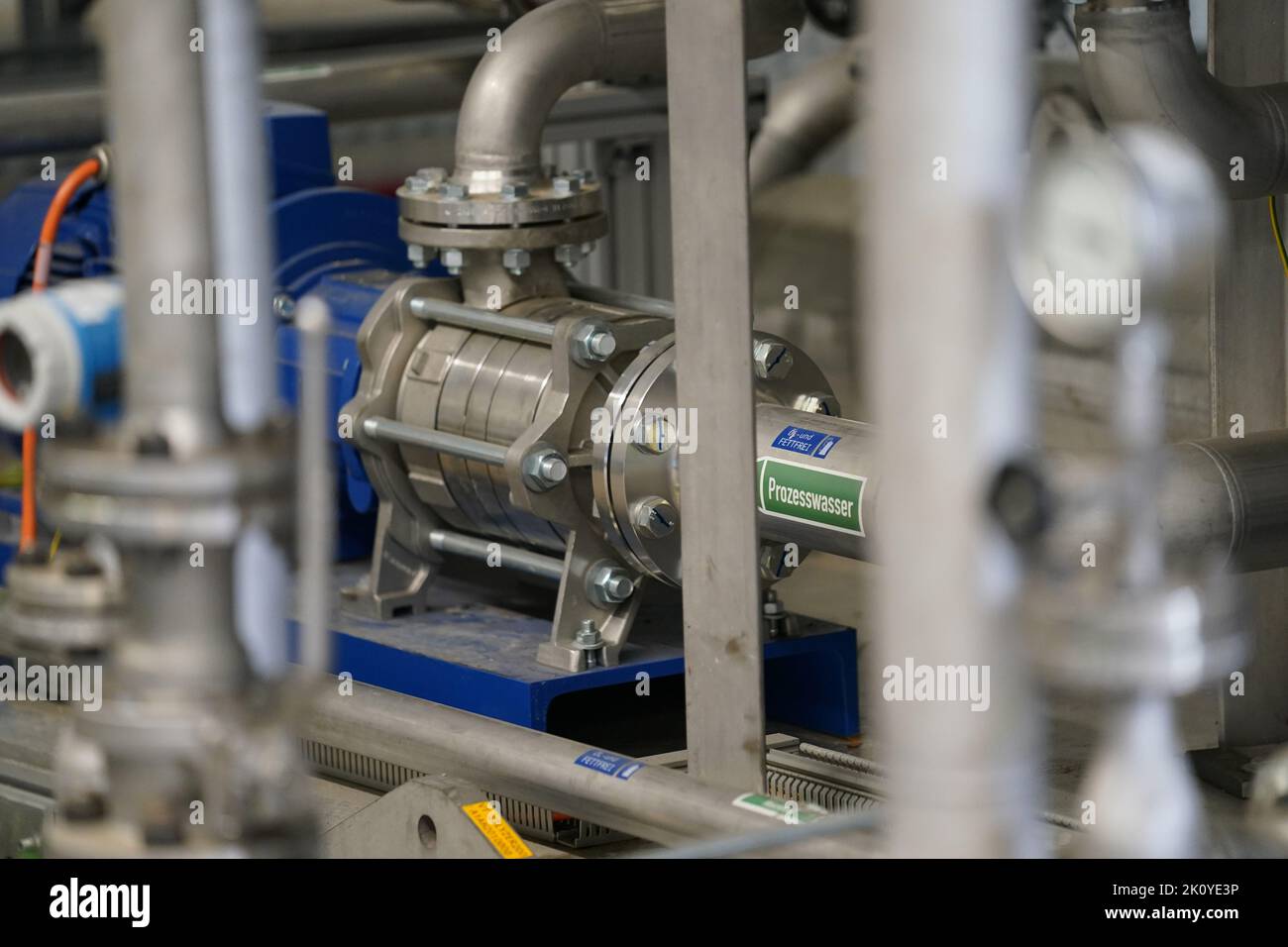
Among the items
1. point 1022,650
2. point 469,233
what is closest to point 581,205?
point 469,233

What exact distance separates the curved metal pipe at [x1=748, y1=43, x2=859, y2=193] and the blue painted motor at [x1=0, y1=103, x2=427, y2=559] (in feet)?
4.48

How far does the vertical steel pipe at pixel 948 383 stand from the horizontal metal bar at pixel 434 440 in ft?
4.77

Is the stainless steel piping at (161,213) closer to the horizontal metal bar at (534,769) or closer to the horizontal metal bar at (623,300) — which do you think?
the horizontal metal bar at (534,769)

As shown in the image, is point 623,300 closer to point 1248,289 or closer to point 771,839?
point 1248,289

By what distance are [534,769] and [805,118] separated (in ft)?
7.94

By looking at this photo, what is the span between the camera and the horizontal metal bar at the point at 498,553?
8.36 ft

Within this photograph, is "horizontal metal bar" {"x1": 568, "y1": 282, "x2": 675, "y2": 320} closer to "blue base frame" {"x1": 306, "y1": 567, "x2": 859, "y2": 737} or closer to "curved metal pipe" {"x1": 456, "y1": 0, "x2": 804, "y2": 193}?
"curved metal pipe" {"x1": 456, "y1": 0, "x2": 804, "y2": 193}

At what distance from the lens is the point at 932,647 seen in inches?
38.9

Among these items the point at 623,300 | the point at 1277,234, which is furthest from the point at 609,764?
the point at 1277,234

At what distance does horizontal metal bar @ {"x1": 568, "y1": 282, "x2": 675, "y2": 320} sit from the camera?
261 centimetres

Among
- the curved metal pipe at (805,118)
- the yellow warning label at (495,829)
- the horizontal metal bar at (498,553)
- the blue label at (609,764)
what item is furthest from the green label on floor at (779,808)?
the curved metal pipe at (805,118)

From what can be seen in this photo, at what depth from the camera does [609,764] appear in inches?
82.4

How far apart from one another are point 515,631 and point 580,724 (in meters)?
0.14
